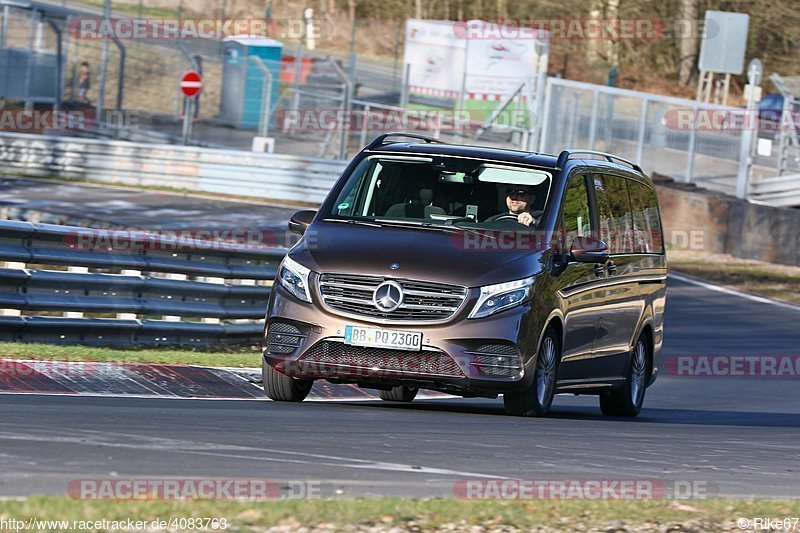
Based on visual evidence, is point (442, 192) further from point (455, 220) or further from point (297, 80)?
point (297, 80)

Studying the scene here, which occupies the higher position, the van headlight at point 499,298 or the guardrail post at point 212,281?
the van headlight at point 499,298

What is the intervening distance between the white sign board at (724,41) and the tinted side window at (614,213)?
22964 millimetres

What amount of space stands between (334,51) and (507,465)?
167ft

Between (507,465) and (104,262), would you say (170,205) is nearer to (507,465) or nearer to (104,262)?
(104,262)

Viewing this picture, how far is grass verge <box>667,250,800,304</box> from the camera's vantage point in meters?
24.4

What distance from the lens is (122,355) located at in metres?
12.0

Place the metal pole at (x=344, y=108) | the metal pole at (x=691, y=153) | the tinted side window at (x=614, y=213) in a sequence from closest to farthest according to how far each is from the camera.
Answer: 1. the tinted side window at (x=614, y=213)
2. the metal pole at (x=691, y=153)
3. the metal pole at (x=344, y=108)

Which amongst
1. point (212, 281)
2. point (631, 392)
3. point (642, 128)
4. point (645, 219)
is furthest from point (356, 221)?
point (642, 128)

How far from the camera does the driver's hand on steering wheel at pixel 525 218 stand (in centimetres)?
1039

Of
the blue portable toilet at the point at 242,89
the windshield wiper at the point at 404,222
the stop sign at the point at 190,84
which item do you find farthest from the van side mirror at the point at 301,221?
the blue portable toilet at the point at 242,89

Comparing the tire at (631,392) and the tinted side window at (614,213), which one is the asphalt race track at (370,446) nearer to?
the tire at (631,392)

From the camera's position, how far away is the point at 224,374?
11.8 metres

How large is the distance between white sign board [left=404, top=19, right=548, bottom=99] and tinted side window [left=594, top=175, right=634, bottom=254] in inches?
1243

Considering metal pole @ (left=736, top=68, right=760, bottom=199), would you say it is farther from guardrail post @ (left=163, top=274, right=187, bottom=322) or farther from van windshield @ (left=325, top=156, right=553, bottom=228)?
van windshield @ (left=325, top=156, right=553, bottom=228)
